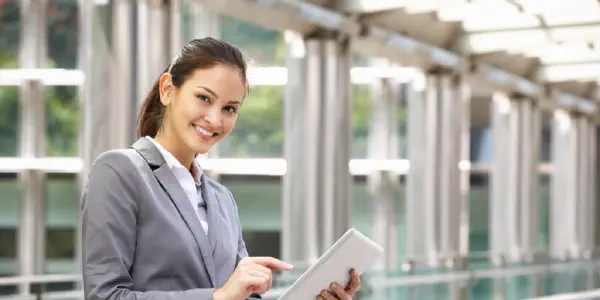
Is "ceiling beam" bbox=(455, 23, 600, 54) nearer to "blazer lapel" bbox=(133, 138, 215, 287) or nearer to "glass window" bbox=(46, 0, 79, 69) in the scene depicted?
"glass window" bbox=(46, 0, 79, 69)

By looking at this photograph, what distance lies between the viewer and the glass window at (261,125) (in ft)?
62.7

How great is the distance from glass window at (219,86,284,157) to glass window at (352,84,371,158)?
1650mm

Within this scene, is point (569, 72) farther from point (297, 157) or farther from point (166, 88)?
point (166, 88)

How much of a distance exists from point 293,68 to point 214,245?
11.7 metres

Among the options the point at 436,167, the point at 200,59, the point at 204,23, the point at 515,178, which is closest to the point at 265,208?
the point at 436,167

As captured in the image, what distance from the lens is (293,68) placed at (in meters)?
14.1

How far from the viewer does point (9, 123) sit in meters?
17.3

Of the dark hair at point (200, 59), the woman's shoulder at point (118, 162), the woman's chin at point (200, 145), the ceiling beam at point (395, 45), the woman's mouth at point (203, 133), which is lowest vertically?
the woman's shoulder at point (118, 162)

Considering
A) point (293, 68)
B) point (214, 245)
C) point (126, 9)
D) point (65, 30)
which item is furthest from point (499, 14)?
point (214, 245)

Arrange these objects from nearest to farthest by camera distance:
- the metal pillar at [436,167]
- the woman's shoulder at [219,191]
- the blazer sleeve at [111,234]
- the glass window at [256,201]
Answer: the blazer sleeve at [111,234] < the woman's shoulder at [219,191] < the metal pillar at [436,167] < the glass window at [256,201]

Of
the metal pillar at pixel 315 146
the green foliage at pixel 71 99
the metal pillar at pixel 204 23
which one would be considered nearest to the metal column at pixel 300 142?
the metal pillar at pixel 315 146

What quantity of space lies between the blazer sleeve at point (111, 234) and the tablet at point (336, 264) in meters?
0.27

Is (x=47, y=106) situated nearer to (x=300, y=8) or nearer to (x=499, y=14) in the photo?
(x=300, y=8)

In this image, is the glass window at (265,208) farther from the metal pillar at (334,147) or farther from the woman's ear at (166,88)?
the woman's ear at (166,88)
